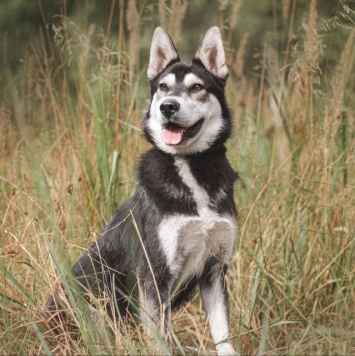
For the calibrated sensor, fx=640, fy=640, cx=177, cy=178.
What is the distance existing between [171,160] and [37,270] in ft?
3.23

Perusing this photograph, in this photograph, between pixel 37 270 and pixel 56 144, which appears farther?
pixel 56 144

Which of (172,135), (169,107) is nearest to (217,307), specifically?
(172,135)

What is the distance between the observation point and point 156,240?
346cm

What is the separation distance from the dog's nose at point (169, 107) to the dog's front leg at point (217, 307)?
94 cm

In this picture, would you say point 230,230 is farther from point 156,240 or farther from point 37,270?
point 37,270

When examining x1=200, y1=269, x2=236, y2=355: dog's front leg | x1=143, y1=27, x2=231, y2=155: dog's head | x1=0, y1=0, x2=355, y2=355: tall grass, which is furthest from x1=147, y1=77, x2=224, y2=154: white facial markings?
x1=200, y1=269, x2=236, y2=355: dog's front leg

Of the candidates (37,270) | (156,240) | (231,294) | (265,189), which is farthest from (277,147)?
(37,270)

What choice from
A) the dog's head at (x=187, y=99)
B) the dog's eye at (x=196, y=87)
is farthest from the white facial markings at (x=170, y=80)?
the dog's eye at (x=196, y=87)

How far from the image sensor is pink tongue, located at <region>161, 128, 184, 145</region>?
12.0ft

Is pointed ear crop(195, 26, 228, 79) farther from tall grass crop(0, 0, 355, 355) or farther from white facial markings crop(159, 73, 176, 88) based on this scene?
tall grass crop(0, 0, 355, 355)

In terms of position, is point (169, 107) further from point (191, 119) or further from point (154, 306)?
point (154, 306)

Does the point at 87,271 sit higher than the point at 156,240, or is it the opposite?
the point at 156,240

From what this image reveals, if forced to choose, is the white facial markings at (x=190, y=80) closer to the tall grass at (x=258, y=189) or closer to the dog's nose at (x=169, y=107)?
the dog's nose at (x=169, y=107)

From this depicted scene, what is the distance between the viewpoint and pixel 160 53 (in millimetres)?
3996
